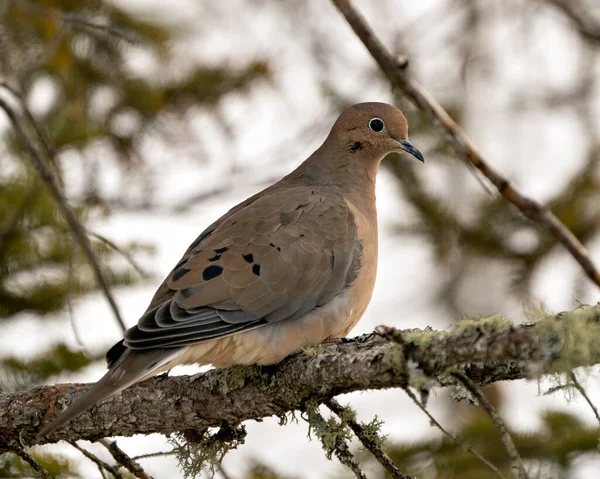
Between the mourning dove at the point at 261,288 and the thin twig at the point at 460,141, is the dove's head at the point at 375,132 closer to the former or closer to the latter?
the mourning dove at the point at 261,288

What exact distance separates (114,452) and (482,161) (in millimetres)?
1709

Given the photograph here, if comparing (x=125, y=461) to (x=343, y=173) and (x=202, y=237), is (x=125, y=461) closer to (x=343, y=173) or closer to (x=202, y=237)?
(x=202, y=237)

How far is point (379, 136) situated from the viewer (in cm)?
458

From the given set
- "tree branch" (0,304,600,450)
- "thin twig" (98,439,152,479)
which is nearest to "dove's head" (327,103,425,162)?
"tree branch" (0,304,600,450)

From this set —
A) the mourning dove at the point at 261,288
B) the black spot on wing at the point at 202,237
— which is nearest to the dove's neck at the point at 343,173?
the mourning dove at the point at 261,288

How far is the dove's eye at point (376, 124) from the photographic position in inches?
180

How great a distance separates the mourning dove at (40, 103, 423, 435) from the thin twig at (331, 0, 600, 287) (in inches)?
54.3

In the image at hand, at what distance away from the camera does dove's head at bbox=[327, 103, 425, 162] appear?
15.0ft

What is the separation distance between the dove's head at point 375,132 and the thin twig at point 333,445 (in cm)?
198

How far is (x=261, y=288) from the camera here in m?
3.53

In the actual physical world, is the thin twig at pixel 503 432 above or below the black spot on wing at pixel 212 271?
below

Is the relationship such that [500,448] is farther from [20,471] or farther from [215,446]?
[20,471]

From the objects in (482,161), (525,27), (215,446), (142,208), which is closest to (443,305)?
(525,27)

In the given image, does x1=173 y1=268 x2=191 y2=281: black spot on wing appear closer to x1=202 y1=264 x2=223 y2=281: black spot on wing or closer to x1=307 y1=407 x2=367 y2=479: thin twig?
x1=202 y1=264 x2=223 y2=281: black spot on wing
